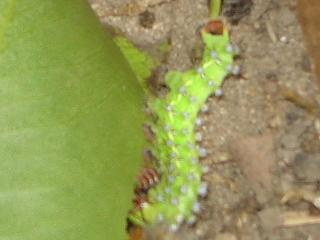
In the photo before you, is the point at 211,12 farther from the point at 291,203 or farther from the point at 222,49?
the point at 291,203

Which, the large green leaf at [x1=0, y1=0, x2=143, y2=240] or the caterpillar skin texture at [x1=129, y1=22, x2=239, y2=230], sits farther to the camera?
the caterpillar skin texture at [x1=129, y1=22, x2=239, y2=230]

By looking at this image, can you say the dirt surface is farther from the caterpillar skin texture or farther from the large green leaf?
the large green leaf

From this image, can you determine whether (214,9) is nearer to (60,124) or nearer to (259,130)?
(259,130)

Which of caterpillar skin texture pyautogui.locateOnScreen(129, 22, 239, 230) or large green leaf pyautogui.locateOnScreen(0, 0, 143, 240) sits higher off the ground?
large green leaf pyautogui.locateOnScreen(0, 0, 143, 240)

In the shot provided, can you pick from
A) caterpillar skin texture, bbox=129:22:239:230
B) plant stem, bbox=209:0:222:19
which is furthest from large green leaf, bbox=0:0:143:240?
plant stem, bbox=209:0:222:19

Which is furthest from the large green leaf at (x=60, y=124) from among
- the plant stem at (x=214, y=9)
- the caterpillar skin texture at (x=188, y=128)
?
the plant stem at (x=214, y=9)
